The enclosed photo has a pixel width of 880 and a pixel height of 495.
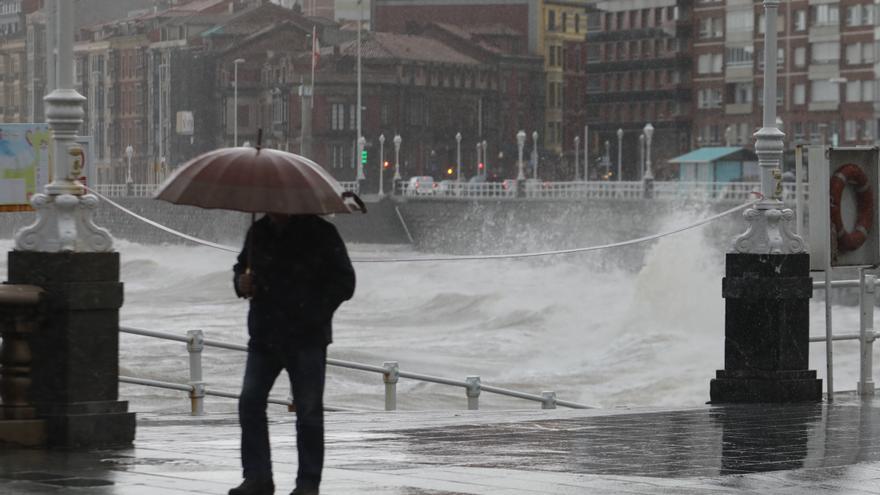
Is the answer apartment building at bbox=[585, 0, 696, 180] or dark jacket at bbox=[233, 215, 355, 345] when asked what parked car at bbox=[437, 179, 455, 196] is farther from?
dark jacket at bbox=[233, 215, 355, 345]

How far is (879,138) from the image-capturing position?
10919 centimetres

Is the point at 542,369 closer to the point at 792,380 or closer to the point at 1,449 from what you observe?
the point at 792,380

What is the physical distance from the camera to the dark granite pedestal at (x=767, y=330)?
638 inches

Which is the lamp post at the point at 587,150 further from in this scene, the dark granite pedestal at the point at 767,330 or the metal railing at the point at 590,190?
the dark granite pedestal at the point at 767,330

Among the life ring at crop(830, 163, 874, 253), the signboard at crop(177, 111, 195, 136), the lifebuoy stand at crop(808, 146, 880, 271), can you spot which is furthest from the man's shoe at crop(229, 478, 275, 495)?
the signboard at crop(177, 111, 195, 136)

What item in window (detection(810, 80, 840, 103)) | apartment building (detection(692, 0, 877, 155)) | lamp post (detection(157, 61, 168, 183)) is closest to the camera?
apartment building (detection(692, 0, 877, 155))

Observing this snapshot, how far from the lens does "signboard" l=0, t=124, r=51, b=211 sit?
59.5ft

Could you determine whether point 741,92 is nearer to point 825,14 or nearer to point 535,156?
point 825,14

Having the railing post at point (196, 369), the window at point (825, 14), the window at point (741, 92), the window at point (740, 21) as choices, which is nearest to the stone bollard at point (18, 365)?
the railing post at point (196, 369)

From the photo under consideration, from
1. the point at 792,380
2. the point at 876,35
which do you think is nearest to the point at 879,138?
the point at 876,35

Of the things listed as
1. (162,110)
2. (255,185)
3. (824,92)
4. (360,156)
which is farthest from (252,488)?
(162,110)

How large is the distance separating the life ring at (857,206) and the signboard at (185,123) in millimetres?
105696

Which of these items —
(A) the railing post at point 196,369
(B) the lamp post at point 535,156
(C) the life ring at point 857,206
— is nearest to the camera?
(C) the life ring at point 857,206

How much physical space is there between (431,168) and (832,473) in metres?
119
